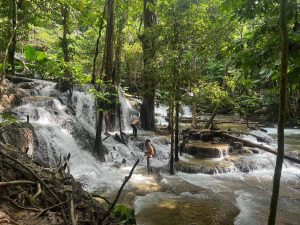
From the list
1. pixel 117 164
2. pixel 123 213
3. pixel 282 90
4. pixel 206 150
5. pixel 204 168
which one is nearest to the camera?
pixel 282 90

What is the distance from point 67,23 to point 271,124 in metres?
19.4

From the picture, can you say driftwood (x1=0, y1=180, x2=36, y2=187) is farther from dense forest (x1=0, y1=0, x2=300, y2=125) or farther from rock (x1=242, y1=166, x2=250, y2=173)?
rock (x1=242, y1=166, x2=250, y2=173)

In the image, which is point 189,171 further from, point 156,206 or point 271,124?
point 271,124

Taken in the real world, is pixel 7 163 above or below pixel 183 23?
below

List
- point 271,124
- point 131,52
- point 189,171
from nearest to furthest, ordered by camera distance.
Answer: point 189,171 < point 131,52 < point 271,124

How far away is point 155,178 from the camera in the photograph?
12.9 meters

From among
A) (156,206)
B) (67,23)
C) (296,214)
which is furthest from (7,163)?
(67,23)

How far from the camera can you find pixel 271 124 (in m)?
29.7

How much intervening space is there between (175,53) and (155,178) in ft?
15.3

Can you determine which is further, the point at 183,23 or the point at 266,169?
the point at 266,169

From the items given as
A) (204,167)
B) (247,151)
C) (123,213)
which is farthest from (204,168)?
(123,213)

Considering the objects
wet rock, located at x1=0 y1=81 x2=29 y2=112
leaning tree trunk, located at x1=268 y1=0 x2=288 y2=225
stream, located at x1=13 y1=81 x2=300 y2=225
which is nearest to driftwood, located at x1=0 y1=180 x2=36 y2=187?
leaning tree trunk, located at x1=268 y1=0 x2=288 y2=225

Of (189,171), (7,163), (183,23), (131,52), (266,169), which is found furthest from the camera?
(131,52)

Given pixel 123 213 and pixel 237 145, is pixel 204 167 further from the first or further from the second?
pixel 123 213
